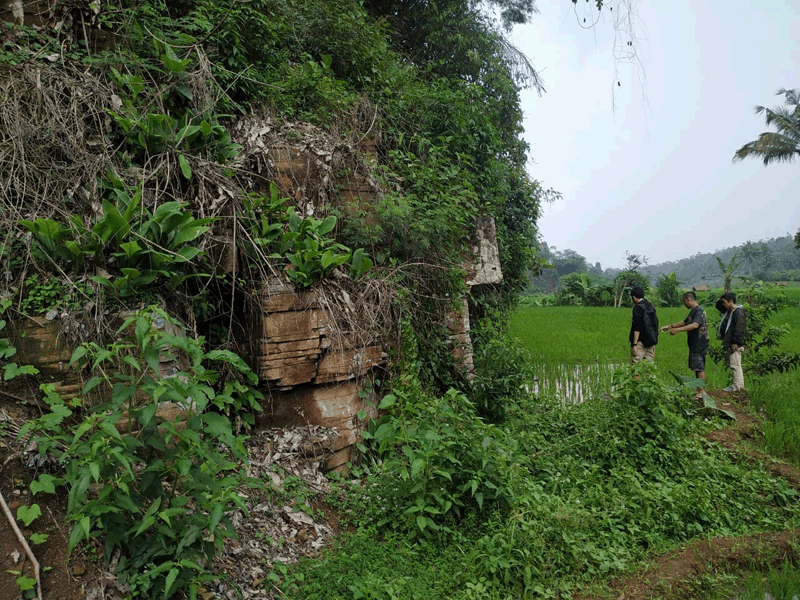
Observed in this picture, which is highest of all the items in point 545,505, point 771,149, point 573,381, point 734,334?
point 771,149

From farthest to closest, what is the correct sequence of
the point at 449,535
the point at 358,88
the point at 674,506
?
the point at 358,88, the point at 674,506, the point at 449,535

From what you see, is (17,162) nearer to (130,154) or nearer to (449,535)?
(130,154)

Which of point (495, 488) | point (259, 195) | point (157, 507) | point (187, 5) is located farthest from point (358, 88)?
point (157, 507)

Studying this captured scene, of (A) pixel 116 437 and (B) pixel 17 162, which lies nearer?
(A) pixel 116 437

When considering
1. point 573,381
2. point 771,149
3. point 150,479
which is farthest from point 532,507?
point 771,149

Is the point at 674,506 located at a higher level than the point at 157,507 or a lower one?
lower

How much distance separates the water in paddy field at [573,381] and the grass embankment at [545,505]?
5.51 feet

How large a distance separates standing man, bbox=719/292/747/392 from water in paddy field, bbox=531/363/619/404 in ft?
5.19

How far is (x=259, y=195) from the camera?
15.7ft

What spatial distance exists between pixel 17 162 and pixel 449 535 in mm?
4242

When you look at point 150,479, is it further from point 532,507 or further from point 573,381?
point 573,381

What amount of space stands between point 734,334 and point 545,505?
4616mm

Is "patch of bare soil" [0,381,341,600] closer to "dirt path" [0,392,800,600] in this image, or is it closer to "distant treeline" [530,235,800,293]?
"dirt path" [0,392,800,600]

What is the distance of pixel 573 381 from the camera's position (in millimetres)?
7980
